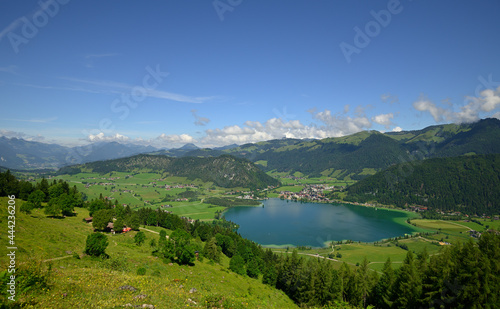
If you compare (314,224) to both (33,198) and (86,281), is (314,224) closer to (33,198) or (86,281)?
(33,198)

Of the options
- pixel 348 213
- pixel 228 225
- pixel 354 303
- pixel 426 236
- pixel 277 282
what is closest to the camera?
pixel 354 303

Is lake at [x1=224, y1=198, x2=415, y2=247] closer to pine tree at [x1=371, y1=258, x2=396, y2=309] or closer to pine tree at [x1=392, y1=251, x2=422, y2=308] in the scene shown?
pine tree at [x1=371, y1=258, x2=396, y2=309]

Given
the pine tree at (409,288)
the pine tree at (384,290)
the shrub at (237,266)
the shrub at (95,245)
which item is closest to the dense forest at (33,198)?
the shrub at (95,245)

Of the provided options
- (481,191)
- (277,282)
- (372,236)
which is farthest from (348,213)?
(277,282)

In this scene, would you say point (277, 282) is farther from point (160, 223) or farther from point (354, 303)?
point (160, 223)

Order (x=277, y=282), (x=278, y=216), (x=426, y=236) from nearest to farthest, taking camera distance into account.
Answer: (x=277, y=282), (x=426, y=236), (x=278, y=216)

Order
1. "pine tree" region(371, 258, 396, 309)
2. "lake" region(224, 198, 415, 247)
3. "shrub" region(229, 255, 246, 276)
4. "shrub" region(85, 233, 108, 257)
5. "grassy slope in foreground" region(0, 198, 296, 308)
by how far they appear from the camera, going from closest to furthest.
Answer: "grassy slope in foreground" region(0, 198, 296, 308)
"shrub" region(85, 233, 108, 257)
"pine tree" region(371, 258, 396, 309)
"shrub" region(229, 255, 246, 276)
"lake" region(224, 198, 415, 247)

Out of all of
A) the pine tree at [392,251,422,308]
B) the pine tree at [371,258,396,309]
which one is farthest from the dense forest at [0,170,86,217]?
the pine tree at [392,251,422,308]

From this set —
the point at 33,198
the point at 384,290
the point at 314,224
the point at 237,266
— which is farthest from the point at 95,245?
the point at 314,224

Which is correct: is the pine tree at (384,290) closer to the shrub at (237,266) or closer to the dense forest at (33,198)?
the shrub at (237,266)
